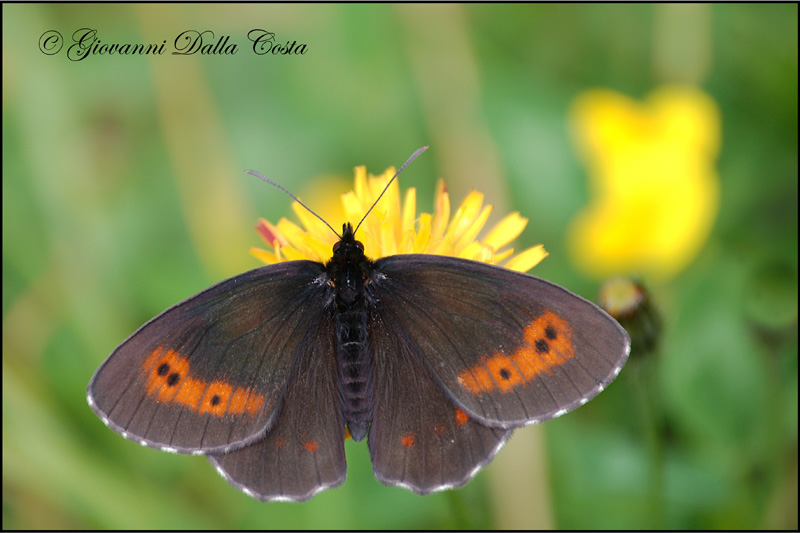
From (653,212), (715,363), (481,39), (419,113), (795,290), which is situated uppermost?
(481,39)

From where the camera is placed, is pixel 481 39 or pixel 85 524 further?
pixel 481 39

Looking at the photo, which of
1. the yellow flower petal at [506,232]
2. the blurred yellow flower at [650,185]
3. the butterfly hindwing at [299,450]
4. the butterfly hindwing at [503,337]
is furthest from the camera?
the blurred yellow flower at [650,185]

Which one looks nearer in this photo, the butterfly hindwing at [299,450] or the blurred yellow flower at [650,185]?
the butterfly hindwing at [299,450]

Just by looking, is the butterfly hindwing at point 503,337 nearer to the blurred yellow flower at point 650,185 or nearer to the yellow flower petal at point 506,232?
the yellow flower petal at point 506,232

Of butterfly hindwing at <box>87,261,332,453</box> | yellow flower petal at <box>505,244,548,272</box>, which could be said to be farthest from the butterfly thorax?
yellow flower petal at <box>505,244,548,272</box>

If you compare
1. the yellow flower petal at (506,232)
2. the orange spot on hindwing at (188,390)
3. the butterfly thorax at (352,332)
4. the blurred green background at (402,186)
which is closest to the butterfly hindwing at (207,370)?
the orange spot on hindwing at (188,390)

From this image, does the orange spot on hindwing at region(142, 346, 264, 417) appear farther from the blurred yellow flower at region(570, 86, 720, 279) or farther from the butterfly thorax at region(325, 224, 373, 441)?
the blurred yellow flower at region(570, 86, 720, 279)

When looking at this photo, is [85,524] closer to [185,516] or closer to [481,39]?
[185,516]

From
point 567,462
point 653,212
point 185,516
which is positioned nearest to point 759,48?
point 653,212
